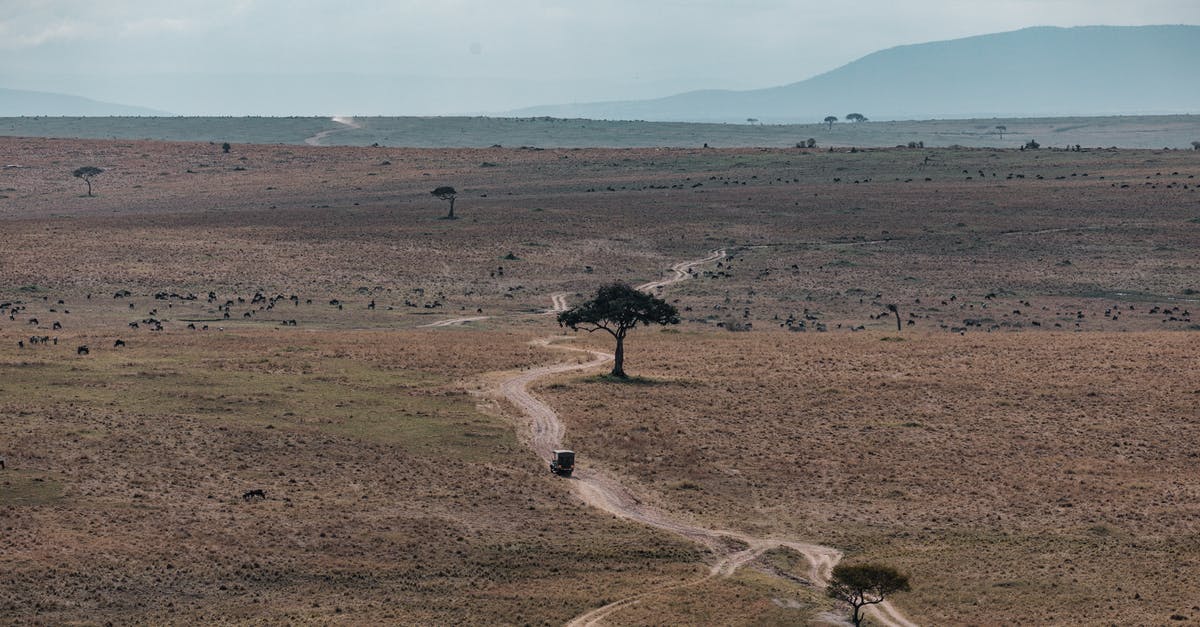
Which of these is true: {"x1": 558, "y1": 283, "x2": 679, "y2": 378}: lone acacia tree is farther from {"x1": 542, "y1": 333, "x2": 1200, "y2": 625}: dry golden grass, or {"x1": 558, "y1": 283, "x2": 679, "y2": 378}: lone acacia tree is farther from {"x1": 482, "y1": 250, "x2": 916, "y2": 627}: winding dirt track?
{"x1": 482, "y1": 250, "x2": 916, "y2": 627}: winding dirt track

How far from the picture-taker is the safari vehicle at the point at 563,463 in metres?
54.6

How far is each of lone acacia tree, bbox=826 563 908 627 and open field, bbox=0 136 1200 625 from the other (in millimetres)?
937

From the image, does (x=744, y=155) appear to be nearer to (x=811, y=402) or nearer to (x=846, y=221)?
(x=846, y=221)

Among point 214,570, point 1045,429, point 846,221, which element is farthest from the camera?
point 846,221

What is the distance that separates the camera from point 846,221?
452ft

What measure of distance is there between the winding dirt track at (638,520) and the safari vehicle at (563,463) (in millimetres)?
513

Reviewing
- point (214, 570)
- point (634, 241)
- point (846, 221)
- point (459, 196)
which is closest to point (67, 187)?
point (459, 196)

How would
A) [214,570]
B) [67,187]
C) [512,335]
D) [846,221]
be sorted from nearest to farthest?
1. [214,570]
2. [512,335]
3. [846,221]
4. [67,187]

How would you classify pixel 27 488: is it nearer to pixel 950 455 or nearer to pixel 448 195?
pixel 950 455

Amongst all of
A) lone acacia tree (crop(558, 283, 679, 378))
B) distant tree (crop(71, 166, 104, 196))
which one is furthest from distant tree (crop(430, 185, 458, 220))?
lone acacia tree (crop(558, 283, 679, 378))

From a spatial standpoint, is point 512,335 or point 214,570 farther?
point 512,335

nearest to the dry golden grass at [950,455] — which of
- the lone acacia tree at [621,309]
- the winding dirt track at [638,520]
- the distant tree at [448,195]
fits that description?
the winding dirt track at [638,520]

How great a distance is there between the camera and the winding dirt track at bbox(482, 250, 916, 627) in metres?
41.7

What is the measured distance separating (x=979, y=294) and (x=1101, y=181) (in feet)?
198
